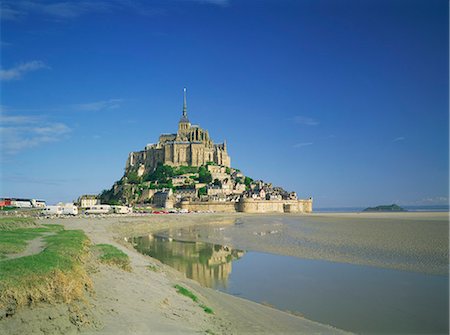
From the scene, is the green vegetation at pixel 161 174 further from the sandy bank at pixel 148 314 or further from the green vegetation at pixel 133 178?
the sandy bank at pixel 148 314

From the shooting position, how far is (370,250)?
2291 cm

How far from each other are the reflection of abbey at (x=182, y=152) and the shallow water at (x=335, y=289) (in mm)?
86138

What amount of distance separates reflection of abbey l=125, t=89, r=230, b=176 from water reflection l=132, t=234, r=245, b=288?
77.1m

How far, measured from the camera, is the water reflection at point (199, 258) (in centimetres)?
1639

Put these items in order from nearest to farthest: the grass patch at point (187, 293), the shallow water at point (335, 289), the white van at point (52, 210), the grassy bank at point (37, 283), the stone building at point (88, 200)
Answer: the grassy bank at point (37, 283) < the shallow water at point (335, 289) < the grass patch at point (187, 293) < the white van at point (52, 210) < the stone building at point (88, 200)

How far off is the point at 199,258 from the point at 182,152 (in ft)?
285

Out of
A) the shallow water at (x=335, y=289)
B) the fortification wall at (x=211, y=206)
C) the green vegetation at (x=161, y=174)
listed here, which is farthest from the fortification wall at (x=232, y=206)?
the shallow water at (x=335, y=289)

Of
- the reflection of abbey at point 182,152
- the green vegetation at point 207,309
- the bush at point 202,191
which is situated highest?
the reflection of abbey at point 182,152

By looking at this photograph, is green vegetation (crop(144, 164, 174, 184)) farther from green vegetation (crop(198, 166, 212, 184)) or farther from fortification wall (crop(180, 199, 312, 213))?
fortification wall (crop(180, 199, 312, 213))

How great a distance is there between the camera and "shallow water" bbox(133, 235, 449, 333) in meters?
10.3

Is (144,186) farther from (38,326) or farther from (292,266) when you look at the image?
(38,326)

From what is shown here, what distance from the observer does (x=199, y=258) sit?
21781 millimetres

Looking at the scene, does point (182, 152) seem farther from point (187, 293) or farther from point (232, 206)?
point (187, 293)

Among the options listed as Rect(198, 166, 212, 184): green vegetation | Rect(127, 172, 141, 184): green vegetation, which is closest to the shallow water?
Rect(198, 166, 212, 184): green vegetation
